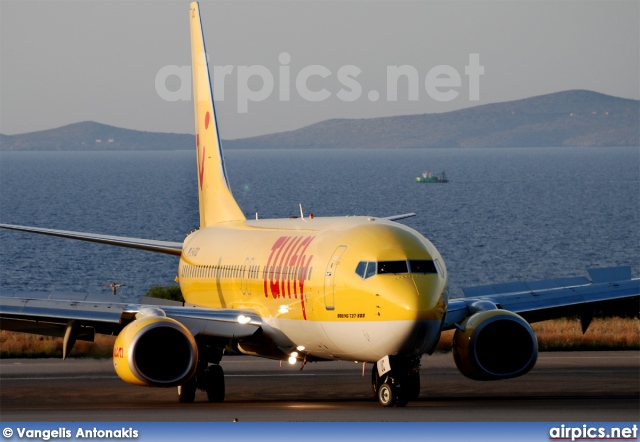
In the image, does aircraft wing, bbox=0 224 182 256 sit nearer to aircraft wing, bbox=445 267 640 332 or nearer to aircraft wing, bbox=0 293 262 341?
aircraft wing, bbox=0 293 262 341

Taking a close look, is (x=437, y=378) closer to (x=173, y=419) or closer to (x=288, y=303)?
(x=288, y=303)

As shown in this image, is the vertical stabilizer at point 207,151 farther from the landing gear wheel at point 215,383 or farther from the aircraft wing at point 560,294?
the aircraft wing at point 560,294

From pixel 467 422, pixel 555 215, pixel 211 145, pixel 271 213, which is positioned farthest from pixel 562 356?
pixel 555 215

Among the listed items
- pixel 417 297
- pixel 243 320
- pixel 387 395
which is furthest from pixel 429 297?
pixel 243 320

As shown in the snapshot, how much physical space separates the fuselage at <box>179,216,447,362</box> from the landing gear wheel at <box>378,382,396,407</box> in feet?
2.37

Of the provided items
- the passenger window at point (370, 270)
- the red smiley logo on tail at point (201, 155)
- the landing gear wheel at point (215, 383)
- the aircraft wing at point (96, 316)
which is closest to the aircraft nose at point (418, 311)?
the passenger window at point (370, 270)

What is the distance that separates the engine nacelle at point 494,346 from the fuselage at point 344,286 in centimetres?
260

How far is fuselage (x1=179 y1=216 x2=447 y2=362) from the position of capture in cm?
2844

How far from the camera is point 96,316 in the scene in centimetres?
3275

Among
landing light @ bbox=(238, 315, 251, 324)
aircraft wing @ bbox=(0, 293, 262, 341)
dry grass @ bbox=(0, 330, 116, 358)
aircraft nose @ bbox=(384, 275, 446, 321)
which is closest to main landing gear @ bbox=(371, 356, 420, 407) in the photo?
aircraft nose @ bbox=(384, 275, 446, 321)

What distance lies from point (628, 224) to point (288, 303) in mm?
145688

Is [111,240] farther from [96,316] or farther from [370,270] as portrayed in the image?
[370,270]

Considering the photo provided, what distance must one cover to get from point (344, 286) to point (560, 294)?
834 cm

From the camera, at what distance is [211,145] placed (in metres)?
45.7
